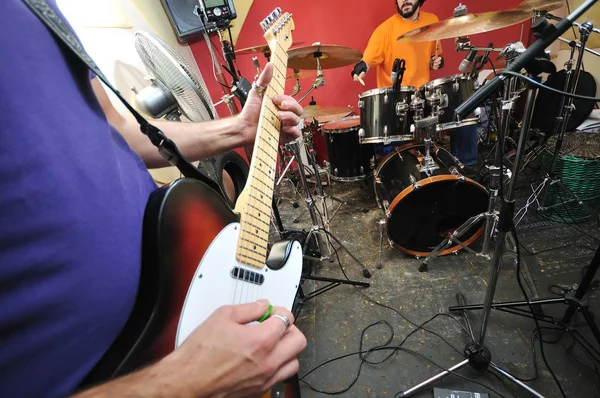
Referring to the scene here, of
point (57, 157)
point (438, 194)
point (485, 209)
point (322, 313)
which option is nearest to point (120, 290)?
A: point (57, 157)

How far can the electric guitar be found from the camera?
460mm

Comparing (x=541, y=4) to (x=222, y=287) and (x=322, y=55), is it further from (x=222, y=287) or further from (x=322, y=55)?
(x=222, y=287)

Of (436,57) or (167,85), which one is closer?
(167,85)

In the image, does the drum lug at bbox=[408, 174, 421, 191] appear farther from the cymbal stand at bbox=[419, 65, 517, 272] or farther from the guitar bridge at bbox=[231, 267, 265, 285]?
the guitar bridge at bbox=[231, 267, 265, 285]

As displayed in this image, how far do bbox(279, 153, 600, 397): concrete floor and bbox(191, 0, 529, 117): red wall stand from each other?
6.99 ft

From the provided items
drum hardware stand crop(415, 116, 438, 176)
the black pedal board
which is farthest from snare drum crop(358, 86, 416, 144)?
the black pedal board

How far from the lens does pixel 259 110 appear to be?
0.92m

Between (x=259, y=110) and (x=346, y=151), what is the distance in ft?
5.34

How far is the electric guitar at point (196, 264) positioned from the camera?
460 mm

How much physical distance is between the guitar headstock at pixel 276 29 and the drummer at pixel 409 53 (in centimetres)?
157

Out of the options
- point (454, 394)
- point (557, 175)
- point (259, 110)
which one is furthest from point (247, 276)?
point (557, 175)

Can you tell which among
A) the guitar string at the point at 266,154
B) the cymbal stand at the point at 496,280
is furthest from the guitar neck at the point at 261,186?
the cymbal stand at the point at 496,280

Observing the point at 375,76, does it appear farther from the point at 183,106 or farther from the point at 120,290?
the point at 120,290

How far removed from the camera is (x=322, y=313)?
1596 millimetres
